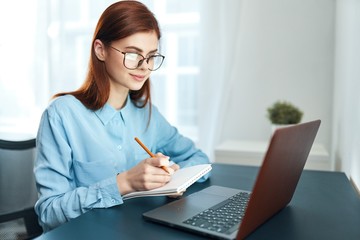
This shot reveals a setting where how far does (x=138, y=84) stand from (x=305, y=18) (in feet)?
4.60

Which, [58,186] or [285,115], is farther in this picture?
[285,115]

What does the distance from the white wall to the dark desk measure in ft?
3.83

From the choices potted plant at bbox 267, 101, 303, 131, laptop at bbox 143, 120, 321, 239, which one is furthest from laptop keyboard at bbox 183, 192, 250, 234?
potted plant at bbox 267, 101, 303, 131

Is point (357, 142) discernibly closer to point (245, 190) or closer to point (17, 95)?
point (245, 190)

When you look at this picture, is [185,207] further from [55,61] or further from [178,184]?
[55,61]

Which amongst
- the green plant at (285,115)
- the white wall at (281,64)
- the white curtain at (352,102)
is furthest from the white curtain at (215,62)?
the white curtain at (352,102)

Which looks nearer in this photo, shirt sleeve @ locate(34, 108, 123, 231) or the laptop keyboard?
the laptop keyboard

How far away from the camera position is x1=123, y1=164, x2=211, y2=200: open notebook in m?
0.88

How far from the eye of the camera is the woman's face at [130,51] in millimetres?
1156

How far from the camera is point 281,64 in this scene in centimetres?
228

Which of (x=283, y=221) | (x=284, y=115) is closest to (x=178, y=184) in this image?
(x=283, y=221)

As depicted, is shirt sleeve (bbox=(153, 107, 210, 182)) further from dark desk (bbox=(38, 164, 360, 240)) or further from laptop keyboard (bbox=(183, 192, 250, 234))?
laptop keyboard (bbox=(183, 192, 250, 234))

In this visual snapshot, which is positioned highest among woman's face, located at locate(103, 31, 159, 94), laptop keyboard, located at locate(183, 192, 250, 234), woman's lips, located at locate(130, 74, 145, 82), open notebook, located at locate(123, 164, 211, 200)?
woman's face, located at locate(103, 31, 159, 94)

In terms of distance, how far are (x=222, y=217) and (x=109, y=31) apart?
0.67 metres
